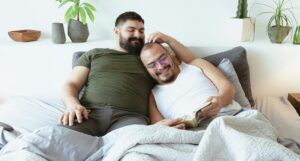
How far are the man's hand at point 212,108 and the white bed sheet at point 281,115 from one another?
0.36m

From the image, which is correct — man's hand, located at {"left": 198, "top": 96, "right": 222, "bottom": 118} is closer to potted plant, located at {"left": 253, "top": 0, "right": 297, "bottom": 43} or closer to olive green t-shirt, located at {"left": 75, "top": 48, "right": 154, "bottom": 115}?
olive green t-shirt, located at {"left": 75, "top": 48, "right": 154, "bottom": 115}

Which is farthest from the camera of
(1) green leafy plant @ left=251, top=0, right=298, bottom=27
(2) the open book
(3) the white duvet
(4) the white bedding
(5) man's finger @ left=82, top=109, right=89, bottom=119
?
(1) green leafy plant @ left=251, top=0, right=298, bottom=27

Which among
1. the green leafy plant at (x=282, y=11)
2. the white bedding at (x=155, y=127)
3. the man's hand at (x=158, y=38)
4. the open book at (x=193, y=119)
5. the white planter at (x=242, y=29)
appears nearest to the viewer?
the white bedding at (x=155, y=127)

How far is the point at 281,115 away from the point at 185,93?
1.85ft

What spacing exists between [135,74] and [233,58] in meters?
0.58

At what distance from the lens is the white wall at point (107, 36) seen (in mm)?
2098

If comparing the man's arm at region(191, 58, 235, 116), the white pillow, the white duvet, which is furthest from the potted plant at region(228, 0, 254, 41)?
the white duvet

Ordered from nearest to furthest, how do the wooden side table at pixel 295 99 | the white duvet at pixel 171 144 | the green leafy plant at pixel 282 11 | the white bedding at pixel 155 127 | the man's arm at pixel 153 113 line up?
the white duvet at pixel 171 144 → the white bedding at pixel 155 127 → the man's arm at pixel 153 113 → the wooden side table at pixel 295 99 → the green leafy plant at pixel 282 11

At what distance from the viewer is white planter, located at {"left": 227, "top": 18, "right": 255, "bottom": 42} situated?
215 centimetres

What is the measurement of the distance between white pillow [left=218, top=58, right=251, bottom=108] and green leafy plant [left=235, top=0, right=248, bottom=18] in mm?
408

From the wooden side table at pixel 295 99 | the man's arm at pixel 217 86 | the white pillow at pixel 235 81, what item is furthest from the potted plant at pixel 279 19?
the man's arm at pixel 217 86

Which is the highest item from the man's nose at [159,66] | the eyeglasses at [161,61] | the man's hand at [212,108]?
the eyeglasses at [161,61]

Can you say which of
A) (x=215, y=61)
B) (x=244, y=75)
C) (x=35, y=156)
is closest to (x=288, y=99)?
(x=244, y=75)

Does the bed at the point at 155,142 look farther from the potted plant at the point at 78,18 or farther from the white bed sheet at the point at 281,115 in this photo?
the potted plant at the point at 78,18
